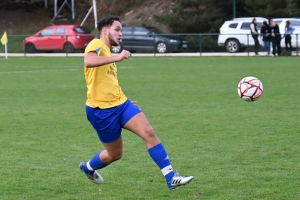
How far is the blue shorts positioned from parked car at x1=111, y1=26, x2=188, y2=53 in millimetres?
26661

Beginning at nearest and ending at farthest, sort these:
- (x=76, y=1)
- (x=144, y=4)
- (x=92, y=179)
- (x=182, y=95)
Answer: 1. (x=92, y=179)
2. (x=182, y=95)
3. (x=144, y=4)
4. (x=76, y=1)

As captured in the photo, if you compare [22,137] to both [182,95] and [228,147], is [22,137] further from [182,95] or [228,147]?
[182,95]

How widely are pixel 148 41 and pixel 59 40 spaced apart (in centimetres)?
492

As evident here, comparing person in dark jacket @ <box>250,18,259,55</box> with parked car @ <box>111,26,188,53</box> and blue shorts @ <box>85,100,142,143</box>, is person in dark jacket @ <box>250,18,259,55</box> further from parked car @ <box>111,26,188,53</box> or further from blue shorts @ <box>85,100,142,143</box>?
blue shorts @ <box>85,100,142,143</box>

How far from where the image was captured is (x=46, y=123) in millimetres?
11625

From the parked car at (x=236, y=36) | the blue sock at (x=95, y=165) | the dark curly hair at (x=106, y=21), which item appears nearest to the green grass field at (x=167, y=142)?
the blue sock at (x=95, y=165)

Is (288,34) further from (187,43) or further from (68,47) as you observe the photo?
(68,47)

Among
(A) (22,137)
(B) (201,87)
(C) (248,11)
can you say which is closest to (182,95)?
(B) (201,87)

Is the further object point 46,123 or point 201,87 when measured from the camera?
point 201,87

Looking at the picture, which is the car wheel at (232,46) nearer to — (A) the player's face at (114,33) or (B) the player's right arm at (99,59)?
(A) the player's face at (114,33)

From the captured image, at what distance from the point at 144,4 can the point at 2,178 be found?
127 ft

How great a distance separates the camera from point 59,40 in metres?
35.5

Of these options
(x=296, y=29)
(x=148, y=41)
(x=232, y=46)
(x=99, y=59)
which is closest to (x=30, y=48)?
(x=148, y=41)

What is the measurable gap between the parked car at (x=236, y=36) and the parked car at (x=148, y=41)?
201cm
